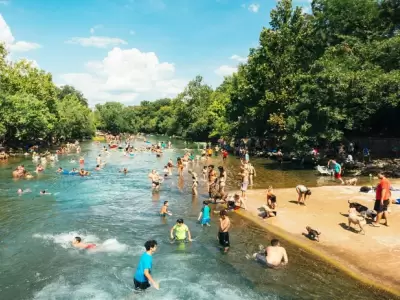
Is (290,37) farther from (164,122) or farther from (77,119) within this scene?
(164,122)

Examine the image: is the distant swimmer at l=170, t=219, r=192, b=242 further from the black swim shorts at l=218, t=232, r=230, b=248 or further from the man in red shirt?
the man in red shirt

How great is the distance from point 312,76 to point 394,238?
25.3 metres

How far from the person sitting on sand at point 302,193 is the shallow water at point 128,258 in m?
3.94

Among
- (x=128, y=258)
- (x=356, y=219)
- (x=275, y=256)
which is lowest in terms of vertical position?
(x=128, y=258)

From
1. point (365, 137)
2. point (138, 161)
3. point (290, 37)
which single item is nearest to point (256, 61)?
point (290, 37)

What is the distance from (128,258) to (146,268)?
5218 mm

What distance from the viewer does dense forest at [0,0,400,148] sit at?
3341 cm

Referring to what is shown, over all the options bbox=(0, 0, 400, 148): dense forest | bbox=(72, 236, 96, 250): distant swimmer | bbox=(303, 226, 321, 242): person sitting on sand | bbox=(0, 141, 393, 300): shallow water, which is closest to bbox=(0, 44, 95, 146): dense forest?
bbox=(0, 0, 400, 148): dense forest

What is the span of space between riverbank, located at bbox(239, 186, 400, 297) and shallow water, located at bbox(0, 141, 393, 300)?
592mm

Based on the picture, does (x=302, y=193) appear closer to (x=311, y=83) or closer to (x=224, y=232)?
(x=224, y=232)

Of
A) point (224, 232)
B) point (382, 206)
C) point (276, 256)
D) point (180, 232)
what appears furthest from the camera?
point (382, 206)

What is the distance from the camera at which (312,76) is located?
1452 inches

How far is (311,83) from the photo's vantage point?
3747 cm

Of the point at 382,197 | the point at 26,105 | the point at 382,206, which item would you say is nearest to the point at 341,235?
the point at 382,206
